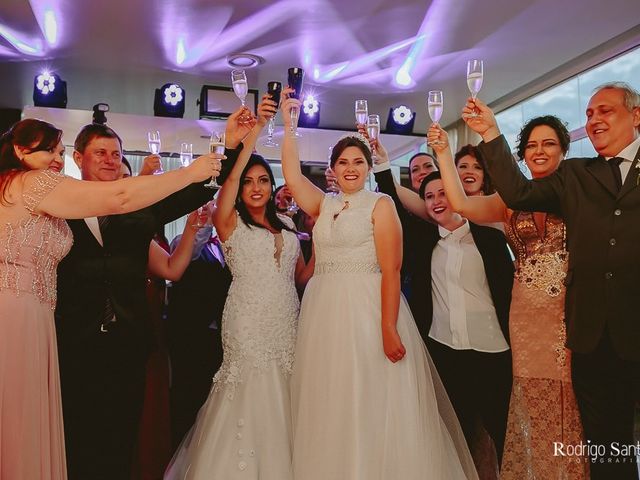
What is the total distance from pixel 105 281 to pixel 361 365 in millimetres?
1298

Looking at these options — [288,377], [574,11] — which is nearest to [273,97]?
[288,377]

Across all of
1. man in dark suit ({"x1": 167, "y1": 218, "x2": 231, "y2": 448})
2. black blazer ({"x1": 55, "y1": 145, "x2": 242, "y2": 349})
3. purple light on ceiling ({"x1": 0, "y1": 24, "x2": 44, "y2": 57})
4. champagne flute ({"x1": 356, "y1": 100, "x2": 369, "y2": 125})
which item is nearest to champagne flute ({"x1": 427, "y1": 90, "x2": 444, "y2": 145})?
champagne flute ({"x1": 356, "y1": 100, "x2": 369, "y2": 125})

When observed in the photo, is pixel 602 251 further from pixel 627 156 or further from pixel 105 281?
pixel 105 281

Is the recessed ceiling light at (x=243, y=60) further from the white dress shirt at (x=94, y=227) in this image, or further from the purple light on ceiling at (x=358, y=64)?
the white dress shirt at (x=94, y=227)

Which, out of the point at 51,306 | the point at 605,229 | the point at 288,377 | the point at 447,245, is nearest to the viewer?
the point at 605,229

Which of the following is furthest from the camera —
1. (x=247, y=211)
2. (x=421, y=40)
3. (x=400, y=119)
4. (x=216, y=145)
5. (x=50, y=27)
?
(x=400, y=119)

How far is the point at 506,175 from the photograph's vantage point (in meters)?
2.42

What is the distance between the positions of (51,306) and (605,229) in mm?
2280

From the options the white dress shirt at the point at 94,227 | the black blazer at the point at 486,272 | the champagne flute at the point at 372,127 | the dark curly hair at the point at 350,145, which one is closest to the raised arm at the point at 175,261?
the white dress shirt at the point at 94,227

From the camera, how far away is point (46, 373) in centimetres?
232

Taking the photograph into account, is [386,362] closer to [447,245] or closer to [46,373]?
[447,245]

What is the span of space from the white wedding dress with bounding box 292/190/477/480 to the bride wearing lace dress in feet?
0.52

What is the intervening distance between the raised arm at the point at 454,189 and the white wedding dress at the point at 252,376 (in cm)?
95

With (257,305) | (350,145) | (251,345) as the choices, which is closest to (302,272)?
(257,305)
